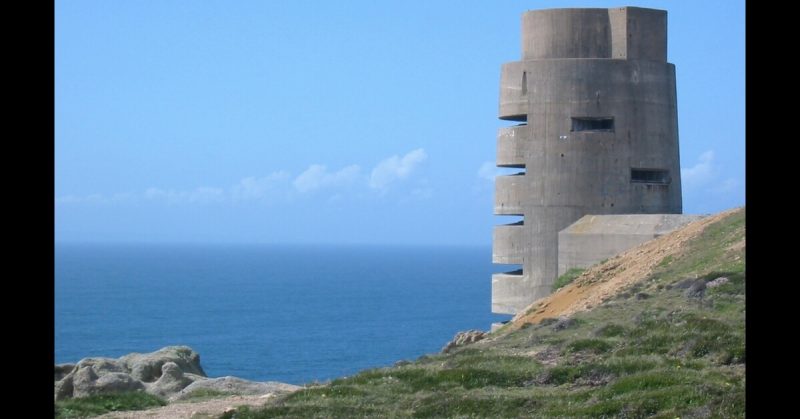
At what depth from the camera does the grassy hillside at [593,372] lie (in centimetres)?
1295

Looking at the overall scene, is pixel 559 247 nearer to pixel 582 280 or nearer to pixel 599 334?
pixel 582 280

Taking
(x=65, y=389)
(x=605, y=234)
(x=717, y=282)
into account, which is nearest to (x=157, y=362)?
(x=65, y=389)

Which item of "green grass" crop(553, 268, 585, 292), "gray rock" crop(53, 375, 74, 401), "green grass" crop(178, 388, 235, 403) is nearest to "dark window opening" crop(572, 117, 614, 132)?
"green grass" crop(553, 268, 585, 292)

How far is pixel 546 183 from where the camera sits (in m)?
36.2

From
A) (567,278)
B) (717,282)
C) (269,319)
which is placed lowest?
(269,319)

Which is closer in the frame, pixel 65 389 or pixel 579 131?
pixel 65 389

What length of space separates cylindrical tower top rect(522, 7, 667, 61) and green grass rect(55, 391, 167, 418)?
844 inches

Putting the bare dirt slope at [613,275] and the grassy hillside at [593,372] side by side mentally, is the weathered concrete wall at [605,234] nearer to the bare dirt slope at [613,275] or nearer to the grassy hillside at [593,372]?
the bare dirt slope at [613,275]

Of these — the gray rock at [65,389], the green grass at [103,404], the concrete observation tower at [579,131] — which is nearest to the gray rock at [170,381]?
the gray rock at [65,389]

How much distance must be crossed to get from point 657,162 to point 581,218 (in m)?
3.14

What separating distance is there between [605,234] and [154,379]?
13512mm

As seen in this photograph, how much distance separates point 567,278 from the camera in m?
31.1

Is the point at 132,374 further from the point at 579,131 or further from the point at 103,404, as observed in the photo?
the point at 579,131
